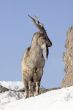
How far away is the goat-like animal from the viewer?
17531 mm

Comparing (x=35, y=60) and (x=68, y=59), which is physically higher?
(x=35, y=60)

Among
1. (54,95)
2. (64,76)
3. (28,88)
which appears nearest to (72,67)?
(64,76)

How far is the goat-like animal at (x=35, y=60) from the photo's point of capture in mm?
17531

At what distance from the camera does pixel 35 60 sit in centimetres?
1805

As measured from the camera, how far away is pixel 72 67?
87.7 feet

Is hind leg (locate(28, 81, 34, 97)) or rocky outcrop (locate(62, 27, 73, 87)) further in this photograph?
rocky outcrop (locate(62, 27, 73, 87))

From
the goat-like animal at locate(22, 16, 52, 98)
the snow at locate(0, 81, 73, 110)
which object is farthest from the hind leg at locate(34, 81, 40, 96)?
the snow at locate(0, 81, 73, 110)

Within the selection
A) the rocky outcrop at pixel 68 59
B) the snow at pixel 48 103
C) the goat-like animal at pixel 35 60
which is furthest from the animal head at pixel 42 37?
the rocky outcrop at pixel 68 59

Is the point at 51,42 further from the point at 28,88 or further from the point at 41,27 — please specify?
the point at 28,88

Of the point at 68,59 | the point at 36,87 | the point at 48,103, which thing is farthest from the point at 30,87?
the point at 68,59

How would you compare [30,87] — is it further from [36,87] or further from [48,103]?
[48,103]

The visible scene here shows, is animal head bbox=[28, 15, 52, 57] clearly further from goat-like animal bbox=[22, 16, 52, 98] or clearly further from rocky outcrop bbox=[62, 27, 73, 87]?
rocky outcrop bbox=[62, 27, 73, 87]

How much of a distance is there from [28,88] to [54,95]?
4.68 meters

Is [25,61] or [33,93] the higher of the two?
[25,61]
